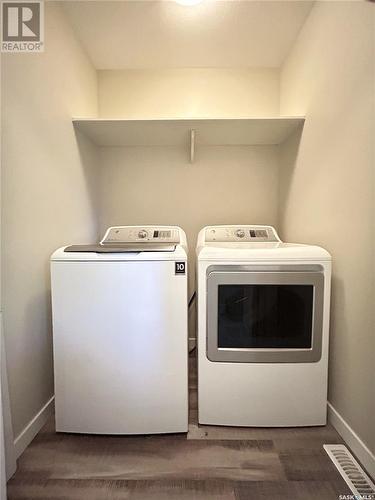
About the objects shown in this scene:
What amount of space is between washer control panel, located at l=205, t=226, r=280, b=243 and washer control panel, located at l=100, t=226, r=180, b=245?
0.25 meters

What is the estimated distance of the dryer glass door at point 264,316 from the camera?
1374 millimetres

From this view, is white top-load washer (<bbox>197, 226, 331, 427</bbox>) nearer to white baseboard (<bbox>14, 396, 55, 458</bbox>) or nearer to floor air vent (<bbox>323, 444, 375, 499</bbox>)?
floor air vent (<bbox>323, 444, 375, 499</bbox>)

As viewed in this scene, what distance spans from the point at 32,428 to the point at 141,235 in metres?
1.21

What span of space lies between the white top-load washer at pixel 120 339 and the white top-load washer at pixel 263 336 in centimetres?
15

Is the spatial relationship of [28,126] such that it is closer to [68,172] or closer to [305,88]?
[68,172]

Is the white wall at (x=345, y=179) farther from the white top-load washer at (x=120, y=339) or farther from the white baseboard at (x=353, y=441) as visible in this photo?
the white top-load washer at (x=120, y=339)

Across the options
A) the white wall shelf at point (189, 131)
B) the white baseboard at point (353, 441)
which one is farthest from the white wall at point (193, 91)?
the white baseboard at point (353, 441)

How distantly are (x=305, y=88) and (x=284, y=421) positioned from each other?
197 centimetres

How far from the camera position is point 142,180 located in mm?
2354

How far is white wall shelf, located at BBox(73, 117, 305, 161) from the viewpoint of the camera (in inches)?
70.4

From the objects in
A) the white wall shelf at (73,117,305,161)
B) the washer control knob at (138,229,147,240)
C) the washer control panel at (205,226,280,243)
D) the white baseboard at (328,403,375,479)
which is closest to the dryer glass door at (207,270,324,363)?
the white baseboard at (328,403,375,479)

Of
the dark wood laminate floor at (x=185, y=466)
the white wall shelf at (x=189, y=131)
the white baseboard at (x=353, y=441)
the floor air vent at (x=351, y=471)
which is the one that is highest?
the white wall shelf at (x=189, y=131)

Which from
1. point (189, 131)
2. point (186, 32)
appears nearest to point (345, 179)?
point (189, 131)

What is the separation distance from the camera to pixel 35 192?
4.54 feet
